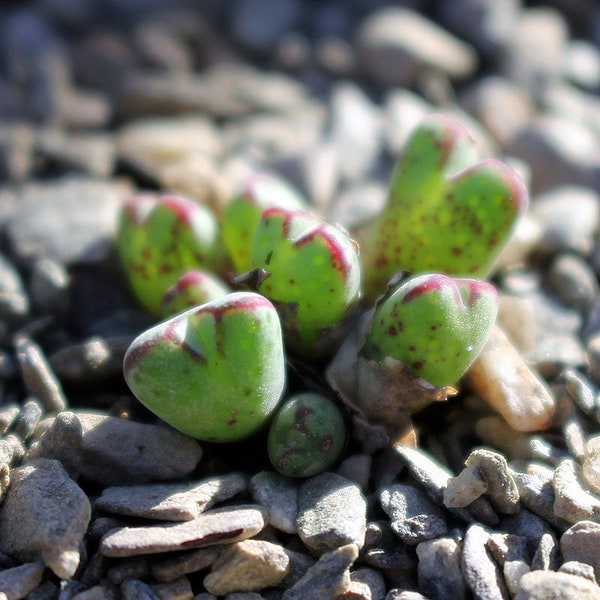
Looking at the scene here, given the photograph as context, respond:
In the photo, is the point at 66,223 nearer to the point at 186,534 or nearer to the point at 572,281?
the point at 186,534

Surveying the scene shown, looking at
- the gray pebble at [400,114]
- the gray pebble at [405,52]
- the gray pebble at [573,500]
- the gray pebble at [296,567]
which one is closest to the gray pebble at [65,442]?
the gray pebble at [296,567]

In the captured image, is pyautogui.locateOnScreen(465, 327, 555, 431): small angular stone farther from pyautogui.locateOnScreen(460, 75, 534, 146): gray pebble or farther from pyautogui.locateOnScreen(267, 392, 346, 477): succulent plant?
pyautogui.locateOnScreen(460, 75, 534, 146): gray pebble

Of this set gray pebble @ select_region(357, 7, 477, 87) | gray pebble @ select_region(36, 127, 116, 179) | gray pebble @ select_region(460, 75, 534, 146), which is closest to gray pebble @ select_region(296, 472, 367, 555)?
gray pebble @ select_region(36, 127, 116, 179)

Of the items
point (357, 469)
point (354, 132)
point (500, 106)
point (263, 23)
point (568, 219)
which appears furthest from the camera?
point (263, 23)

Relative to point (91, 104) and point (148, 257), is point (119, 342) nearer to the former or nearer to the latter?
point (148, 257)


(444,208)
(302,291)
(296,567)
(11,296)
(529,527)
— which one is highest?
(444,208)

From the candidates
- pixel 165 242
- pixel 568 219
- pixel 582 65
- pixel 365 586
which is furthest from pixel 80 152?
pixel 582 65

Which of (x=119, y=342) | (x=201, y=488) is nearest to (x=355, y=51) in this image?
(x=119, y=342)

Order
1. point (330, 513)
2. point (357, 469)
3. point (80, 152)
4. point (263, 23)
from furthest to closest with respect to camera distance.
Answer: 1. point (263, 23)
2. point (80, 152)
3. point (357, 469)
4. point (330, 513)
